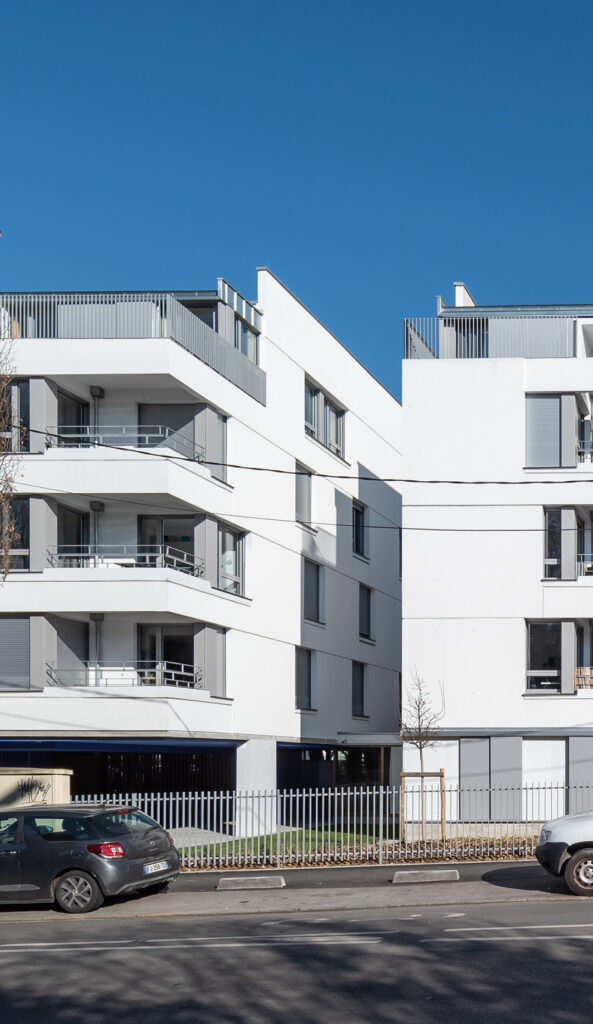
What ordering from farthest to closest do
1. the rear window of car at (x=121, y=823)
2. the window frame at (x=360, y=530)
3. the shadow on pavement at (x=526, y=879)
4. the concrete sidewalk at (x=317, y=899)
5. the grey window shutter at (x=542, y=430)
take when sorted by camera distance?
1. the window frame at (x=360, y=530)
2. the grey window shutter at (x=542, y=430)
3. the shadow on pavement at (x=526, y=879)
4. the rear window of car at (x=121, y=823)
5. the concrete sidewalk at (x=317, y=899)

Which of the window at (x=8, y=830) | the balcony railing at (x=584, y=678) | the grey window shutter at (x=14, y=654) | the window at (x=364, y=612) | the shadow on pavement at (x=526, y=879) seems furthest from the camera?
the window at (x=364, y=612)

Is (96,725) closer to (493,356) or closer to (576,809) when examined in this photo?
(576,809)

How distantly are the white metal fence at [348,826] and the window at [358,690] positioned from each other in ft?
47.4

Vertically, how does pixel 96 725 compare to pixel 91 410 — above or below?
below

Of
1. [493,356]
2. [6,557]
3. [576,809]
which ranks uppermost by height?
[493,356]

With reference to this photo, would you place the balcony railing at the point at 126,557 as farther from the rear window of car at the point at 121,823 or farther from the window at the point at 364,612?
the window at the point at 364,612

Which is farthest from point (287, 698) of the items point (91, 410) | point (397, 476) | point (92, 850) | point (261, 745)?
point (92, 850)

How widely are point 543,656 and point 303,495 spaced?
10958 mm

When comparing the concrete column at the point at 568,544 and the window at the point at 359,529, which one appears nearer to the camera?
the concrete column at the point at 568,544

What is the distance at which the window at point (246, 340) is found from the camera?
3544 cm

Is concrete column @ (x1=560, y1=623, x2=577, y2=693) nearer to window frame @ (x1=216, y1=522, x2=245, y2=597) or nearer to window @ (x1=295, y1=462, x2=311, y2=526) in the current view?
window frame @ (x1=216, y1=522, x2=245, y2=597)

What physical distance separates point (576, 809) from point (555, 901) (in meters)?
11.4

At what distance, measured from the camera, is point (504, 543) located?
31875 mm

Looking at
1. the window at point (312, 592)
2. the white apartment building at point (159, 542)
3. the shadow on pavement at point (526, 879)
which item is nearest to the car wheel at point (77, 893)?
the shadow on pavement at point (526, 879)
